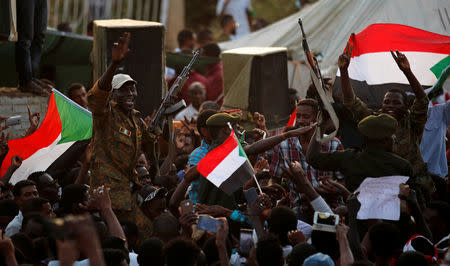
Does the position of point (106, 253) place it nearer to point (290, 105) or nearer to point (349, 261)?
point (349, 261)

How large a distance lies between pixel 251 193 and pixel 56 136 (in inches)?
132

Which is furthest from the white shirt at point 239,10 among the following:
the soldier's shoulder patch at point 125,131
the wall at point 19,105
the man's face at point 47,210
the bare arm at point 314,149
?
the bare arm at point 314,149

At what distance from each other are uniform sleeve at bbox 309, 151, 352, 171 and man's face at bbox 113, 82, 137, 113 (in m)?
1.79

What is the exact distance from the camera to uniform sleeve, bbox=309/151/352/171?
6906 millimetres

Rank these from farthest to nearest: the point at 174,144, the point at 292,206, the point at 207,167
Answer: the point at 174,144, the point at 292,206, the point at 207,167

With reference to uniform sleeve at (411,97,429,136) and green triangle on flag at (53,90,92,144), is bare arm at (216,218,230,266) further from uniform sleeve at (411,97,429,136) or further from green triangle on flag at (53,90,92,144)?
green triangle on flag at (53,90,92,144)

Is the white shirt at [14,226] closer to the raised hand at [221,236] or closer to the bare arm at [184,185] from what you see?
the bare arm at [184,185]

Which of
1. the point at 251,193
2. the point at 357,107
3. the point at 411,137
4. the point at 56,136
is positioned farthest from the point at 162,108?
the point at 251,193

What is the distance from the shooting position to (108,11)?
17.2m

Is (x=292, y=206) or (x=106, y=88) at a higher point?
(x=106, y=88)

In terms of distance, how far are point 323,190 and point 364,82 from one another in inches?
95.3

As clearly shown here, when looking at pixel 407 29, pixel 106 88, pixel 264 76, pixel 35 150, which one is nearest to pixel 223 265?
pixel 106 88

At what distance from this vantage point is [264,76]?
12109mm

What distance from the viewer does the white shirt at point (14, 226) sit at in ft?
24.6
